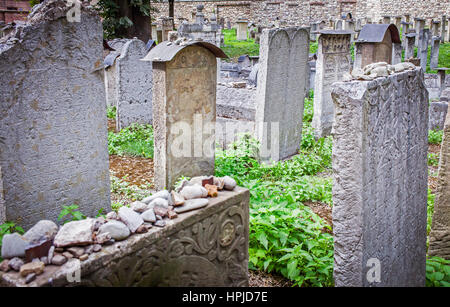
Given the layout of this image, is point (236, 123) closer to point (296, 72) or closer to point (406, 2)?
point (296, 72)

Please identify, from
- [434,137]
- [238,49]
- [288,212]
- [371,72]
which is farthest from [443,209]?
[238,49]

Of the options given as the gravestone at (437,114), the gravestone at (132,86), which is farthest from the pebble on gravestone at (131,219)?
the gravestone at (437,114)

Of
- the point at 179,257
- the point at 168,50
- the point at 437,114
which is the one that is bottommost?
the point at 179,257

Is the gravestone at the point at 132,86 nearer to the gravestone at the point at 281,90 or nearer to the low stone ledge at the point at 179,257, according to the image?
the gravestone at the point at 281,90

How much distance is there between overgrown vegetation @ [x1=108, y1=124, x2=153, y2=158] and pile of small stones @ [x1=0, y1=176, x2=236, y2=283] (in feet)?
15.7

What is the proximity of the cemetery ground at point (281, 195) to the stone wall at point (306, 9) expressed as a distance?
20.8m

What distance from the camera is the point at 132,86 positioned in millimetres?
8352

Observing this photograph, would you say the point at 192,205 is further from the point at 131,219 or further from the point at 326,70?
the point at 326,70

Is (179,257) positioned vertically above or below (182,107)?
below

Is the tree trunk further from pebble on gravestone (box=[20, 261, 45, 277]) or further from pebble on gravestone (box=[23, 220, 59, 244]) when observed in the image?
pebble on gravestone (box=[20, 261, 45, 277])

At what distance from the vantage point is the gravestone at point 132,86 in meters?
8.17

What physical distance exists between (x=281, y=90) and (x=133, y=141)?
9.31ft

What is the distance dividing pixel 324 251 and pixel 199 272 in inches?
60.4

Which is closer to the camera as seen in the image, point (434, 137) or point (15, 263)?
point (15, 263)
